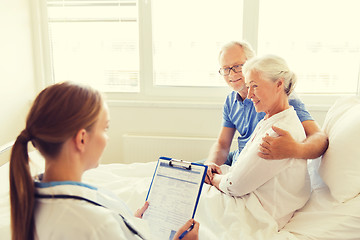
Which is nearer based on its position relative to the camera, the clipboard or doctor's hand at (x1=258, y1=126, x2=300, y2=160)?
the clipboard

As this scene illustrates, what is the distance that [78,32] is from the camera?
2619 mm

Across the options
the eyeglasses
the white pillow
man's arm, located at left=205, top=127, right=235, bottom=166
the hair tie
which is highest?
the eyeglasses

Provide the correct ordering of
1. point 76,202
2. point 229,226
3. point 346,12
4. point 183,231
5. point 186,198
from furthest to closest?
1. point 346,12
2. point 229,226
3. point 186,198
4. point 183,231
5. point 76,202

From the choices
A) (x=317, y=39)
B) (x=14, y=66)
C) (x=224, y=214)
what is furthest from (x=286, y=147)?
(x=14, y=66)

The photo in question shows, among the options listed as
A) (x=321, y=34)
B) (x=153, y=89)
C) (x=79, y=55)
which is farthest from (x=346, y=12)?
(x=79, y=55)

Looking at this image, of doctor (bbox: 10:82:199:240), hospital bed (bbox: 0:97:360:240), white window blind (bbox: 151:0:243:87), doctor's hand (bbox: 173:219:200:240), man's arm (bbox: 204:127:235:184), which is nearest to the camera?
doctor (bbox: 10:82:199:240)

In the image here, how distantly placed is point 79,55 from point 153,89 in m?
0.66

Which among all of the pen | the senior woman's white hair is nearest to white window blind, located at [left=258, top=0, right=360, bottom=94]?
the senior woman's white hair

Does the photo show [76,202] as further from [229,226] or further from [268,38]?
[268,38]

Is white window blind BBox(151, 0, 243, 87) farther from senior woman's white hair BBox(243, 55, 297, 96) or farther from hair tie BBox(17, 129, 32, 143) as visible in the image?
hair tie BBox(17, 129, 32, 143)

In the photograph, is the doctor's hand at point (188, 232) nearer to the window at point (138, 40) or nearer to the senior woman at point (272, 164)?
the senior woman at point (272, 164)

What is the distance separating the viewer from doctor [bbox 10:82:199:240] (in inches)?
26.9

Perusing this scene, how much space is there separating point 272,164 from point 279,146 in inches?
→ 3.2

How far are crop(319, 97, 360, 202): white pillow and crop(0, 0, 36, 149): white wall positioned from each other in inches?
80.1
